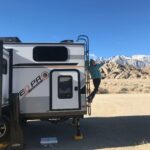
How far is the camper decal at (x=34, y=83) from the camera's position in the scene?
12680 mm

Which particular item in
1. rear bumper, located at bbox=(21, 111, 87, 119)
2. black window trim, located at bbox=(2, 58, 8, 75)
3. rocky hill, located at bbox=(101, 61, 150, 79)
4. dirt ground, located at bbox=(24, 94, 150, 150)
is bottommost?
dirt ground, located at bbox=(24, 94, 150, 150)

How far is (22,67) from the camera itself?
41.8 ft

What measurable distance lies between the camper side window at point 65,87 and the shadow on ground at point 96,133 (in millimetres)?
1372

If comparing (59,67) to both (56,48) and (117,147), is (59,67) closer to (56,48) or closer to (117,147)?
(56,48)

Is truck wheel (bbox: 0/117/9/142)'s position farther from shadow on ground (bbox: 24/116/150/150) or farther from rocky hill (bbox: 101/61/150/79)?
rocky hill (bbox: 101/61/150/79)

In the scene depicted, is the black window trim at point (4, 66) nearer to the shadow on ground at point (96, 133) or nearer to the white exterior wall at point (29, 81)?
the white exterior wall at point (29, 81)

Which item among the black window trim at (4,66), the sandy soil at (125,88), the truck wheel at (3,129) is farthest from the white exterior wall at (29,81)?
the sandy soil at (125,88)

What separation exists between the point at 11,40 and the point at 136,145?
4.68 metres

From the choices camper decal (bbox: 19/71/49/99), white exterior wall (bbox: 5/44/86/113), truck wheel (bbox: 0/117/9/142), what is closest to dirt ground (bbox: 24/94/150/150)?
truck wheel (bbox: 0/117/9/142)

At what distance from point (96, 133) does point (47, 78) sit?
9.22ft

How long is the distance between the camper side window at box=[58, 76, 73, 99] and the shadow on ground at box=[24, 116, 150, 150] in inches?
54.0

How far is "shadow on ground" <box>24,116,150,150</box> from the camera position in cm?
1245

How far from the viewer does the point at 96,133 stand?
14.4 meters

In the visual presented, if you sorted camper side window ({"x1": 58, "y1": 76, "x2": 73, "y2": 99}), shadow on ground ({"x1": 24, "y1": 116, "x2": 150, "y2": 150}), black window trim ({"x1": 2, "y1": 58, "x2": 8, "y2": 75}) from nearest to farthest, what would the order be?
1. black window trim ({"x1": 2, "y1": 58, "x2": 8, "y2": 75})
2. shadow on ground ({"x1": 24, "y1": 116, "x2": 150, "y2": 150})
3. camper side window ({"x1": 58, "y1": 76, "x2": 73, "y2": 99})
